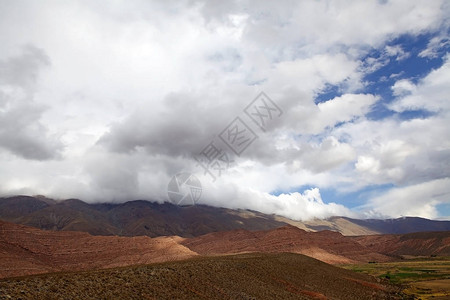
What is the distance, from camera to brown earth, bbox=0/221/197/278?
88188mm

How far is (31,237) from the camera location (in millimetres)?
100688

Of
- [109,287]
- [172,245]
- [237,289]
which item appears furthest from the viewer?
[172,245]

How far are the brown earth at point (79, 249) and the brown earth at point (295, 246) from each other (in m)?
64.2

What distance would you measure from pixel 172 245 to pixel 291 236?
264ft

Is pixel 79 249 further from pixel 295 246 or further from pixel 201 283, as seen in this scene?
pixel 295 246

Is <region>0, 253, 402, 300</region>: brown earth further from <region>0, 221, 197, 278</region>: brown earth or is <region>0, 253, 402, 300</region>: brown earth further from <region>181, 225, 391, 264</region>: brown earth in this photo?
<region>181, 225, 391, 264</region>: brown earth

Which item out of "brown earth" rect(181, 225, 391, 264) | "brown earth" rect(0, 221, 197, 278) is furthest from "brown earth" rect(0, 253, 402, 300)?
"brown earth" rect(181, 225, 391, 264)

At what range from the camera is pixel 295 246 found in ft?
510

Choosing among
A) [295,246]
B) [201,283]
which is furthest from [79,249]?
[295,246]

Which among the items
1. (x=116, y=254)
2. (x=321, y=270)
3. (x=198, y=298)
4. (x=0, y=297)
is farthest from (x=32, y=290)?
(x=116, y=254)

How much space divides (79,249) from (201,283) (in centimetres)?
8260

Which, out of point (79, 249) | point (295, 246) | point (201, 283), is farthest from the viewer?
point (295, 246)

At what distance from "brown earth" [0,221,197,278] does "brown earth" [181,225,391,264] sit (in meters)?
64.2

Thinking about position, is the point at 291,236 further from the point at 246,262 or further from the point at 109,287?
the point at 109,287
